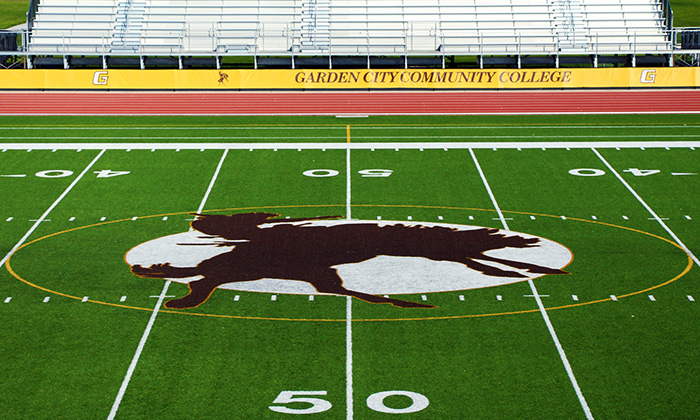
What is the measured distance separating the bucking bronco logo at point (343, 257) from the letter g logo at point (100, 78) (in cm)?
2084

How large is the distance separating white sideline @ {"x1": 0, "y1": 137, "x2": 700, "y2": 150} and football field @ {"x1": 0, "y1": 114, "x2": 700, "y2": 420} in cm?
18

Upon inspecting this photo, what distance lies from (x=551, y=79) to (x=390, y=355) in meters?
27.8

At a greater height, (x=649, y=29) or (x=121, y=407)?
(x=649, y=29)

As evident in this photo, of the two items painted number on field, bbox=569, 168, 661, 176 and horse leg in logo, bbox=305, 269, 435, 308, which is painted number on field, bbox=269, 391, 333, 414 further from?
painted number on field, bbox=569, 168, 661, 176

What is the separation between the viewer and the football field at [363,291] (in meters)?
10.9

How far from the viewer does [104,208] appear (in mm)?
19734

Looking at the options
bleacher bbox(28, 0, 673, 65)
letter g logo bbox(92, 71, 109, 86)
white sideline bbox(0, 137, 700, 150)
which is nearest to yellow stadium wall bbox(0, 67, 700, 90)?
letter g logo bbox(92, 71, 109, 86)

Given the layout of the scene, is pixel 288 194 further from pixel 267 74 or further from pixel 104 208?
pixel 267 74

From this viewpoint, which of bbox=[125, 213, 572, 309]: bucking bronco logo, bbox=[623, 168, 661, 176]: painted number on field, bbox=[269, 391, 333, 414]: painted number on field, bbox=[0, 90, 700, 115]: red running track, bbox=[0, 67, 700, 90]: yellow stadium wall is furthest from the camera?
bbox=[0, 67, 700, 90]: yellow stadium wall

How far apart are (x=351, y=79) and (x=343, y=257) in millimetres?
22209

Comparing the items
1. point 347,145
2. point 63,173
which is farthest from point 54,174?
point 347,145

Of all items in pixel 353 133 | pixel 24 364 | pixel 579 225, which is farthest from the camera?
pixel 353 133

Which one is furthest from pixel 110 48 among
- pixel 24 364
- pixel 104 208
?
pixel 24 364

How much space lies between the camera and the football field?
10.9 metres
